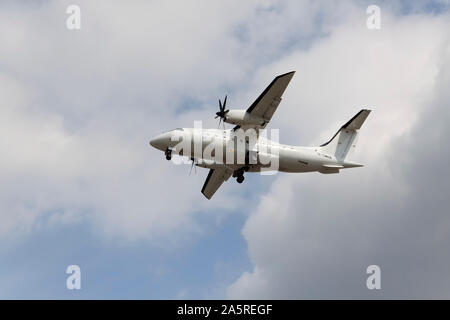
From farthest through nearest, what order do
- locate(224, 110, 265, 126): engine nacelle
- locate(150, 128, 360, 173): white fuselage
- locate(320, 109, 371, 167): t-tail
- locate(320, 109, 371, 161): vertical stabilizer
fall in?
locate(320, 109, 371, 161): vertical stabilizer, locate(320, 109, 371, 167): t-tail, locate(150, 128, 360, 173): white fuselage, locate(224, 110, 265, 126): engine nacelle

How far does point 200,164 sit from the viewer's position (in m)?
45.2

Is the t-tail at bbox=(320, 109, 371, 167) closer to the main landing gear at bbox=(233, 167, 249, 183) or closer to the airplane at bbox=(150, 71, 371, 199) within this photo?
the airplane at bbox=(150, 71, 371, 199)

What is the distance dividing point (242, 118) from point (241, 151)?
108 inches

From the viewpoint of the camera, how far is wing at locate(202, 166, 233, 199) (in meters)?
48.2

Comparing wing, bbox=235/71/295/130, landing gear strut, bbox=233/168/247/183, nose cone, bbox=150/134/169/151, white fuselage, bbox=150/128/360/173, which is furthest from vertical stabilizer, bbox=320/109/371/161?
nose cone, bbox=150/134/169/151

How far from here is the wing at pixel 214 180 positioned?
1900 inches

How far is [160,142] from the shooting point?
138 feet

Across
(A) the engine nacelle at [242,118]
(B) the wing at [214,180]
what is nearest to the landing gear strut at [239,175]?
(B) the wing at [214,180]

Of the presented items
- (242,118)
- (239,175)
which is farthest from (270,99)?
(239,175)

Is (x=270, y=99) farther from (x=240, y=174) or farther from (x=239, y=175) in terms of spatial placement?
(x=239, y=175)

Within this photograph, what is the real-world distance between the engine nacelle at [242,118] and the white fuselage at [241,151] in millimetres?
1675
